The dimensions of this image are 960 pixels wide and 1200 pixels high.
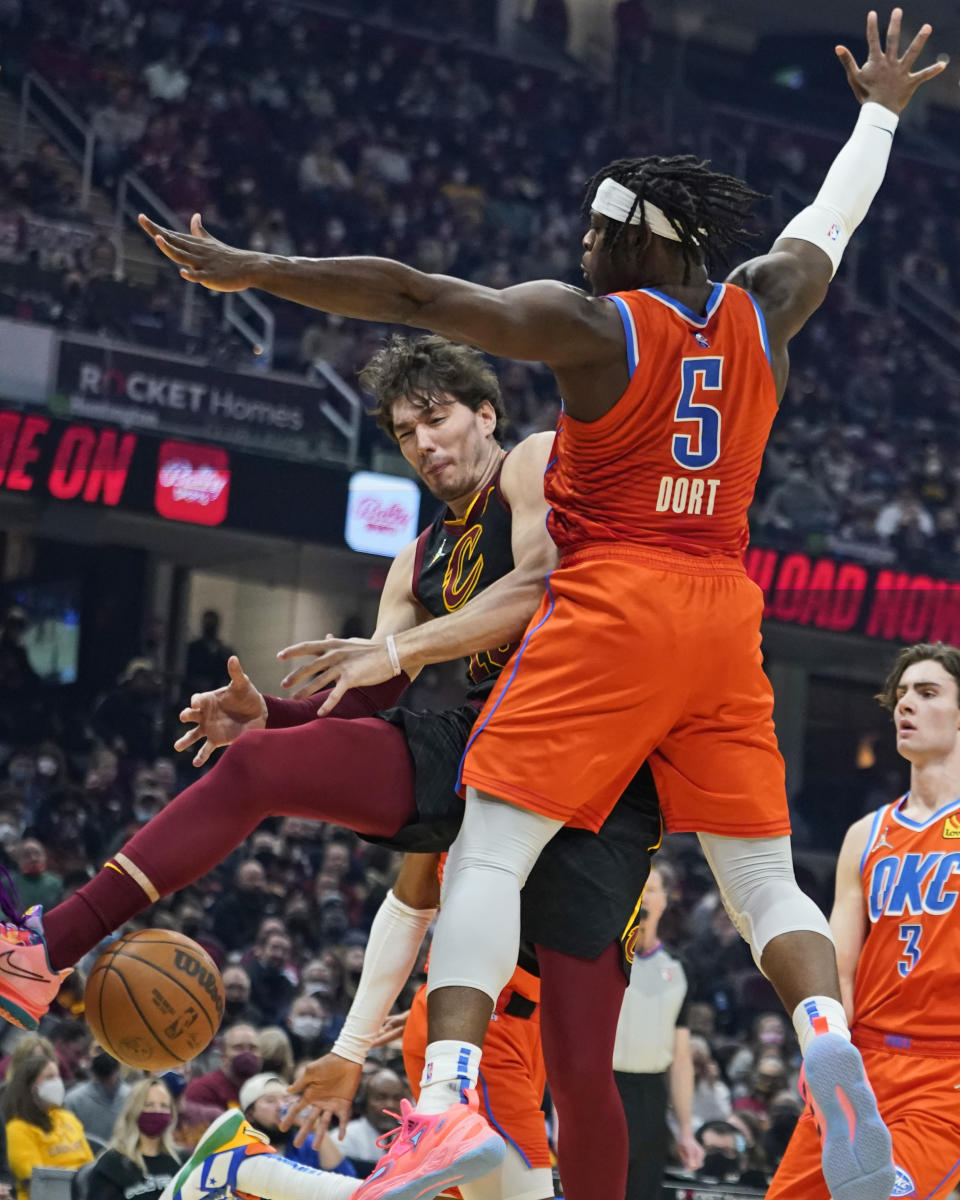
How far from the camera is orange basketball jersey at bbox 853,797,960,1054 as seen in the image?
174 inches

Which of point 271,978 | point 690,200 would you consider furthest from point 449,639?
point 271,978

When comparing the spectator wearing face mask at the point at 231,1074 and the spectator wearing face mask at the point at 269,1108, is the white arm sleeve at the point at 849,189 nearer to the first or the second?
the spectator wearing face mask at the point at 269,1108

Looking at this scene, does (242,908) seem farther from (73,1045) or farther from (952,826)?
(952,826)

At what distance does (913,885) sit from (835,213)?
1792mm

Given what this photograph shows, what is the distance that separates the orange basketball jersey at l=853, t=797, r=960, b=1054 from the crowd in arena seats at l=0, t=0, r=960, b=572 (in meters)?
9.98

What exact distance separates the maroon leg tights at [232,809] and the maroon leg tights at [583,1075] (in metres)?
0.53

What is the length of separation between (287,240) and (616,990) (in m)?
15.3

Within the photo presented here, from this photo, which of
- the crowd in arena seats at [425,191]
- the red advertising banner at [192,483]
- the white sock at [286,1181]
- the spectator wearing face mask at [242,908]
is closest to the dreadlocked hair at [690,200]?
the white sock at [286,1181]

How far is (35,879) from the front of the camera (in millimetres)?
10695

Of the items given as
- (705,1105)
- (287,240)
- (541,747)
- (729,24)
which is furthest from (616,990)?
(729,24)

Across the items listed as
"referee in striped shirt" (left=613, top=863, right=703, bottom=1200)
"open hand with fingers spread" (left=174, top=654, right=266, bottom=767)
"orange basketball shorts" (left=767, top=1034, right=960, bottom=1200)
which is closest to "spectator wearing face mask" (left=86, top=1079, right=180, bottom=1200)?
"referee in striped shirt" (left=613, top=863, right=703, bottom=1200)

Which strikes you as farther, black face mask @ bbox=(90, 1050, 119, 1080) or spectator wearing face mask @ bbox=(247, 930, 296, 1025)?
spectator wearing face mask @ bbox=(247, 930, 296, 1025)

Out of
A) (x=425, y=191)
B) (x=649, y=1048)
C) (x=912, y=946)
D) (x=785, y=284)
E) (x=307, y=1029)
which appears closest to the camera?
(x=785, y=284)

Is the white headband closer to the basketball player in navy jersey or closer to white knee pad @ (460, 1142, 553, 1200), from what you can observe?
the basketball player in navy jersey
